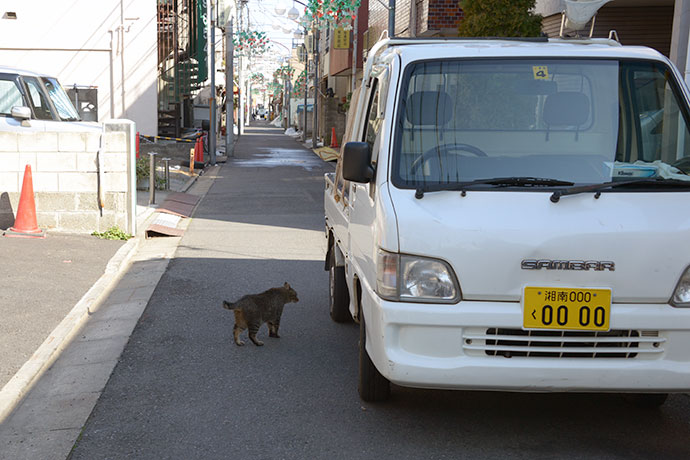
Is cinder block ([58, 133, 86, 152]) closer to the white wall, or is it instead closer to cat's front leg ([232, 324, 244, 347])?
cat's front leg ([232, 324, 244, 347])

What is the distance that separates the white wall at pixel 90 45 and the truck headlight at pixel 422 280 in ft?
73.2

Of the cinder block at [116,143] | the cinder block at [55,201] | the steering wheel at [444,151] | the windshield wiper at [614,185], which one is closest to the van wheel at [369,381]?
the steering wheel at [444,151]

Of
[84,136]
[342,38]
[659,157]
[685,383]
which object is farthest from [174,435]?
[342,38]

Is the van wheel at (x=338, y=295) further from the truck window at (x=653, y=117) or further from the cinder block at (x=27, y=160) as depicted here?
the cinder block at (x=27, y=160)

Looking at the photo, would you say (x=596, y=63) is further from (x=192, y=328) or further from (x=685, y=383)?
(x=192, y=328)

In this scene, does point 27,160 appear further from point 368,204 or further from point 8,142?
point 368,204

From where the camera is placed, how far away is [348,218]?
5.54 metres

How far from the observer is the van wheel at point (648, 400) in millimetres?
4919

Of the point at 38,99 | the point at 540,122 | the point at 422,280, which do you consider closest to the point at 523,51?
the point at 540,122

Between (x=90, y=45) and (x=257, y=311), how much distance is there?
68.3ft

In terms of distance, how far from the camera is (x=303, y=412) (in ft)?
15.7

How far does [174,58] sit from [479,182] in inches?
1065

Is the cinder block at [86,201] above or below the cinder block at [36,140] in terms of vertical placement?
below

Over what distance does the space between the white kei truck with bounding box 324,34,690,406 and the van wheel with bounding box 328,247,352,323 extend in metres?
1.90
